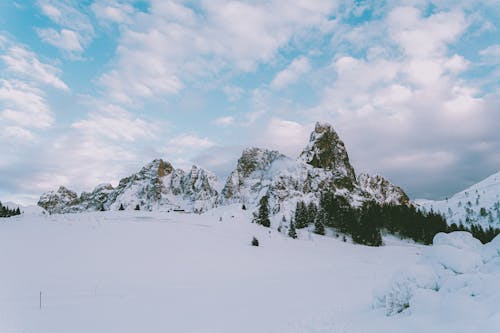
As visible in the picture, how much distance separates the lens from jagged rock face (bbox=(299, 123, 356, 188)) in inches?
7170

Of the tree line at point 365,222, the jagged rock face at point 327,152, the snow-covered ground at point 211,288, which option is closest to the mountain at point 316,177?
the jagged rock face at point 327,152

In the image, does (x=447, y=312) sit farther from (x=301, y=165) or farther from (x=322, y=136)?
(x=322, y=136)

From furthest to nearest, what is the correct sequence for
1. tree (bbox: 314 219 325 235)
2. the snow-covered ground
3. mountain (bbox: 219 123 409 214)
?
mountain (bbox: 219 123 409 214) → tree (bbox: 314 219 325 235) → the snow-covered ground

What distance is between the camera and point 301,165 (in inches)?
5571

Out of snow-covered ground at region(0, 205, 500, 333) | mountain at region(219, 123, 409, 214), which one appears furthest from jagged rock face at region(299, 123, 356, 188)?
snow-covered ground at region(0, 205, 500, 333)

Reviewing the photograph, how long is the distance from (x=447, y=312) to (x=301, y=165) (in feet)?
447

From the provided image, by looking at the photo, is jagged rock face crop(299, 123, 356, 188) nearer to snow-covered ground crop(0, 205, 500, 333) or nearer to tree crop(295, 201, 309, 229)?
tree crop(295, 201, 309, 229)

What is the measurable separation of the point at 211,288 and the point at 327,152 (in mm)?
175709

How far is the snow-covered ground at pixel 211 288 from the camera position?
770 centimetres

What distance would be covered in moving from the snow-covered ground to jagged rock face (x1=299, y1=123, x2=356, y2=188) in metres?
157

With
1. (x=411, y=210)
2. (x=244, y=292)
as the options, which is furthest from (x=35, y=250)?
(x=411, y=210)

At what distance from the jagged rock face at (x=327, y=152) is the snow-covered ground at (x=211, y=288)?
15702 cm

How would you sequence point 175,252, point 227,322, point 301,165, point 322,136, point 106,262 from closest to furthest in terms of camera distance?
1. point 227,322
2. point 106,262
3. point 175,252
4. point 301,165
5. point 322,136

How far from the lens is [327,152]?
185875 millimetres
